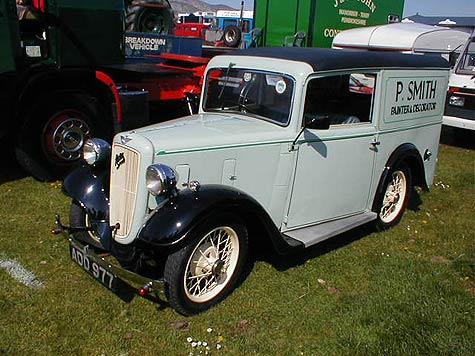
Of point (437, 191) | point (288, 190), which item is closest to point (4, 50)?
point (288, 190)

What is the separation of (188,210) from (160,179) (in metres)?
0.27

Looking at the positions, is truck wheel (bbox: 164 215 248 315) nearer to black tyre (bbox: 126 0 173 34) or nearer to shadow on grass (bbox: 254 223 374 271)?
shadow on grass (bbox: 254 223 374 271)

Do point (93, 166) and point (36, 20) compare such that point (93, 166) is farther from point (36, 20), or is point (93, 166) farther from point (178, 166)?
point (36, 20)

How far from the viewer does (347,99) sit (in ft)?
14.7

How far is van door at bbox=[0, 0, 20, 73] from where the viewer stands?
17.5 ft

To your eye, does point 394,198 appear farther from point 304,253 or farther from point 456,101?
point 456,101

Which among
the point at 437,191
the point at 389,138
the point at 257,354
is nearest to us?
the point at 257,354

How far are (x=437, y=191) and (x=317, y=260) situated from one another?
9.80 feet

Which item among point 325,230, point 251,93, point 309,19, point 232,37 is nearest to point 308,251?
point 325,230

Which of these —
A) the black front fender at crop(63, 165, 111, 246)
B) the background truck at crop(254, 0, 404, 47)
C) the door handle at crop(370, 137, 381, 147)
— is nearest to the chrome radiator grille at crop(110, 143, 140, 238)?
the black front fender at crop(63, 165, 111, 246)

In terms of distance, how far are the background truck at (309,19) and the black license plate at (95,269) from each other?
964 centimetres

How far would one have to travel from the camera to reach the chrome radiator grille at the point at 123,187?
3.29 metres

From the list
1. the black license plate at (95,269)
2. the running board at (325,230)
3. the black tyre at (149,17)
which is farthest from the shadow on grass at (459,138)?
the black license plate at (95,269)

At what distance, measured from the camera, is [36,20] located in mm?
5895
